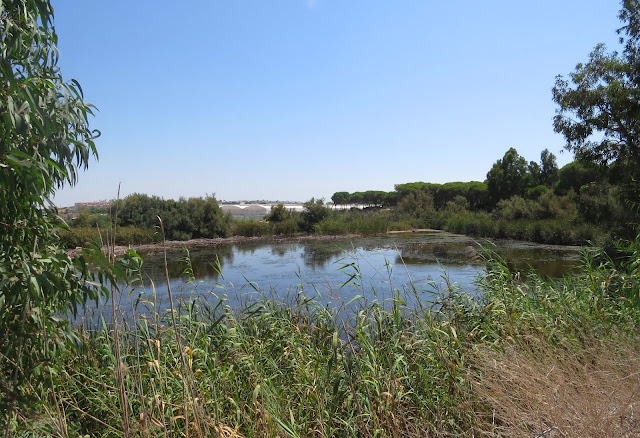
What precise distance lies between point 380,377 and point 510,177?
113 feet

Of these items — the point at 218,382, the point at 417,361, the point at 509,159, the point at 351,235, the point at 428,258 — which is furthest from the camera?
the point at 509,159

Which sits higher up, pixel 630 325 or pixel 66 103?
pixel 66 103

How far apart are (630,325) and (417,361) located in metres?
1.62

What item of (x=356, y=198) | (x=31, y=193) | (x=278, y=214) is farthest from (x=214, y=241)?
(x=356, y=198)

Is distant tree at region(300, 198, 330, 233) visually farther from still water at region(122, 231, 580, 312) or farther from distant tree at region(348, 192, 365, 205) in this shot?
distant tree at region(348, 192, 365, 205)

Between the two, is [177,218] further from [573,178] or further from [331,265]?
[573,178]

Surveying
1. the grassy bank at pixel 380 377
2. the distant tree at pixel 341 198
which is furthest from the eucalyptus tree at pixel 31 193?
the distant tree at pixel 341 198

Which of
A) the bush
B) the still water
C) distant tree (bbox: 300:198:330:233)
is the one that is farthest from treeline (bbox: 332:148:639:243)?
the bush

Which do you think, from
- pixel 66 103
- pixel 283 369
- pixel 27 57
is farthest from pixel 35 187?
pixel 283 369

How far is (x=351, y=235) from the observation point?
24.8 metres

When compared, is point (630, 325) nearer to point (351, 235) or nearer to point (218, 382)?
point (218, 382)

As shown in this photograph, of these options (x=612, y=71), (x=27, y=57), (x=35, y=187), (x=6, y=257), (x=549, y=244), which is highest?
(x=612, y=71)

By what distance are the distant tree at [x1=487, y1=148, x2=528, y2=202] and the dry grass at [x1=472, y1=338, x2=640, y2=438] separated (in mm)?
33236

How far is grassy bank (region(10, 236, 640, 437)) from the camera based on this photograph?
5.91 ft
